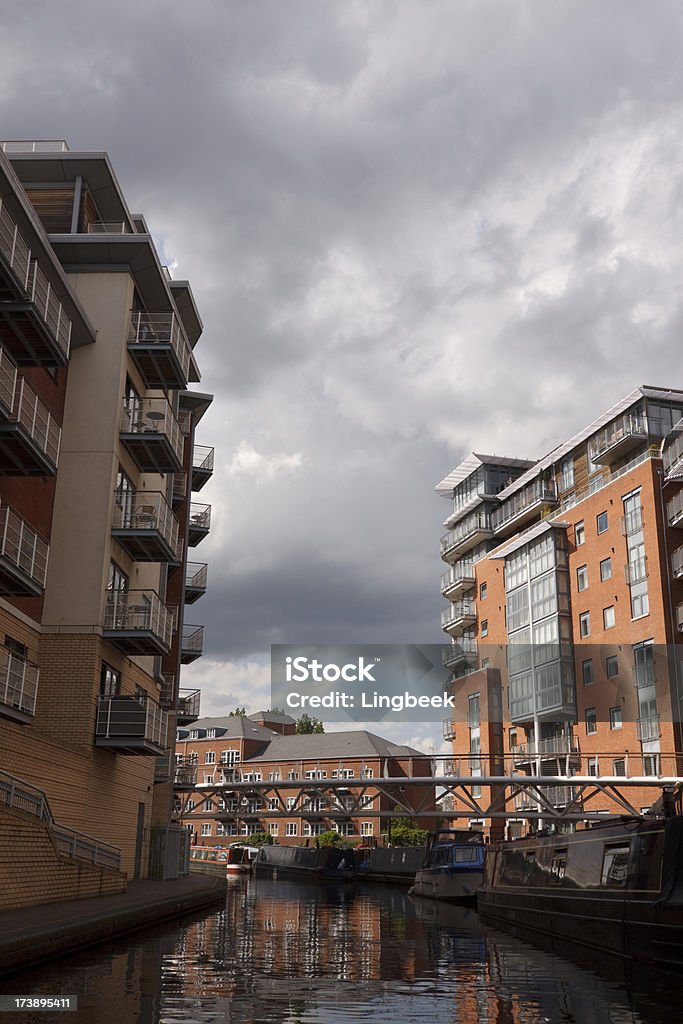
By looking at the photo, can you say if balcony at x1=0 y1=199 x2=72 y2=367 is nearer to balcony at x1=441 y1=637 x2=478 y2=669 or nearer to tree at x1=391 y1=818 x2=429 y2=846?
balcony at x1=441 y1=637 x2=478 y2=669

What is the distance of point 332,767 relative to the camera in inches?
3767

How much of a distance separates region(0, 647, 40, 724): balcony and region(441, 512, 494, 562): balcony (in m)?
44.3

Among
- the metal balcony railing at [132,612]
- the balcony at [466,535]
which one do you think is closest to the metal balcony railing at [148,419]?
the metal balcony railing at [132,612]

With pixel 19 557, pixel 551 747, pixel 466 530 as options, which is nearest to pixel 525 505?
pixel 466 530

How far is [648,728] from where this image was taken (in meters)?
46.0

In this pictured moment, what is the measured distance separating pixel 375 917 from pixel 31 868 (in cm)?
1417

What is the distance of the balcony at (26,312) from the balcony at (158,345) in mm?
5379

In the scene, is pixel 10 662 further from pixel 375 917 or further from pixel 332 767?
pixel 332 767

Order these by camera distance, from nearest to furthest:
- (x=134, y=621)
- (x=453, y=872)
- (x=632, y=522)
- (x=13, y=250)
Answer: (x=13, y=250) → (x=134, y=621) → (x=453, y=872) → (x=632, y=522)

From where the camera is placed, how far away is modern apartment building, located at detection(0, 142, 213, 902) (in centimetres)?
2198

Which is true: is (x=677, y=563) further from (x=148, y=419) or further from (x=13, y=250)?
(x=13, y=250)

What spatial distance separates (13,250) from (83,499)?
8628 mm

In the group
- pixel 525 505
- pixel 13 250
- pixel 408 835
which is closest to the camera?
pixel 13 250

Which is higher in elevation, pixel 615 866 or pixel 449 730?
pixel 449 730
